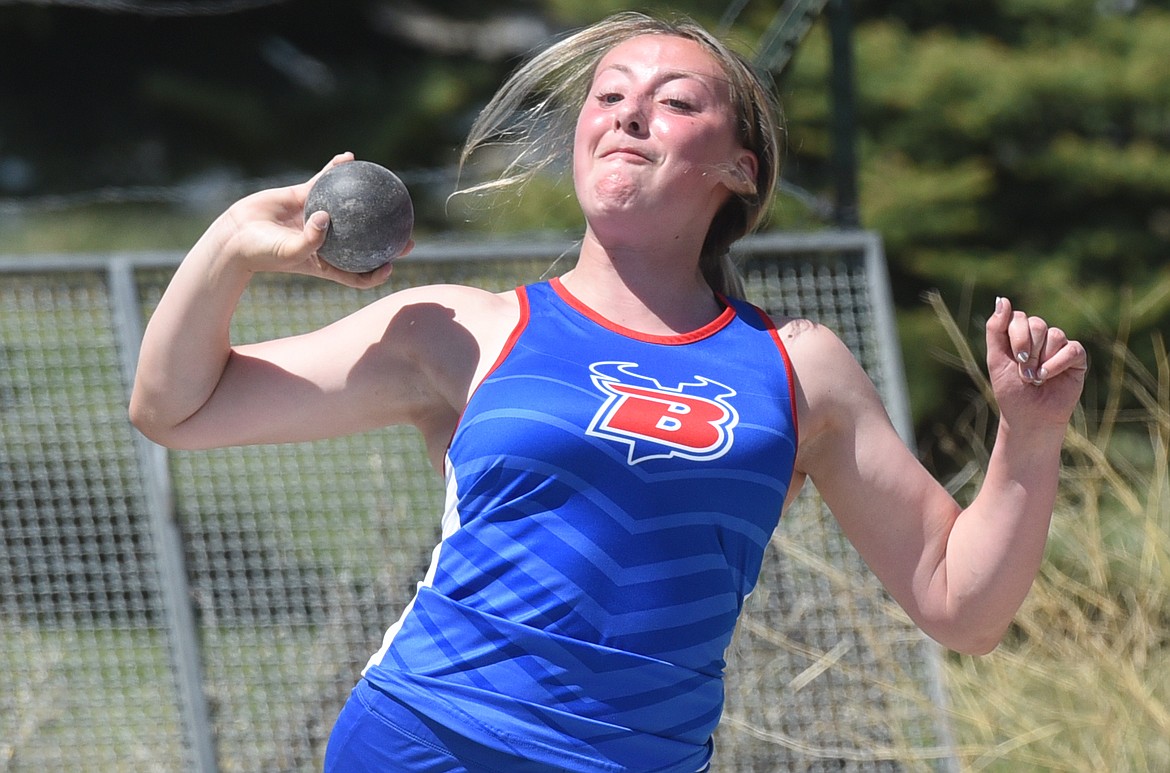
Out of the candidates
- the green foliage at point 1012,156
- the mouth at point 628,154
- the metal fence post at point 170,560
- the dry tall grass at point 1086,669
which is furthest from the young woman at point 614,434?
the green foliage at point 1012,156

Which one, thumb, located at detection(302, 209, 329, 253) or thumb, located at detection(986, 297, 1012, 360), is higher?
thumb, located at detection(302, 209, 329, 253)

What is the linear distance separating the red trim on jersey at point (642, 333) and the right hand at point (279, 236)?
27 cm

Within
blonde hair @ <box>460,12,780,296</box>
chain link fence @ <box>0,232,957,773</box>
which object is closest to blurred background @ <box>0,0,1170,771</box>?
chain link fence @ <box>0,232,957,773</box>

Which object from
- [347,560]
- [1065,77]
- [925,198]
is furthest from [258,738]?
[1065,77]

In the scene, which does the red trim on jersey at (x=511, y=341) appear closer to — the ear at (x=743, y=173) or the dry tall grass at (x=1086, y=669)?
the ear at (x=743, y=173)

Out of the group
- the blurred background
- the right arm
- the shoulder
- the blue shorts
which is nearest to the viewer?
the blue shorts

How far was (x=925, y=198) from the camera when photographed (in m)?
6.83

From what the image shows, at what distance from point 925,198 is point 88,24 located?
565 centimetres

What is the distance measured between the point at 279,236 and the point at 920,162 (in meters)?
5.92

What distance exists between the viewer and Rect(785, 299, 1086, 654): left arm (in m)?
1.84

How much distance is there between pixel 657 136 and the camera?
1.93 m

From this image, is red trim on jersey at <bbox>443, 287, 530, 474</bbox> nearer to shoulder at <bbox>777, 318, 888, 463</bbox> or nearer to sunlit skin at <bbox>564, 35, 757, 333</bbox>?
sunlit skin at <bbox>564, 35, 757, 333</bbox>

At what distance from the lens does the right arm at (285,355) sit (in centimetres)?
179

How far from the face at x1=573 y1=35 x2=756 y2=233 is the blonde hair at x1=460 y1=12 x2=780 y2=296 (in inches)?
2.6
